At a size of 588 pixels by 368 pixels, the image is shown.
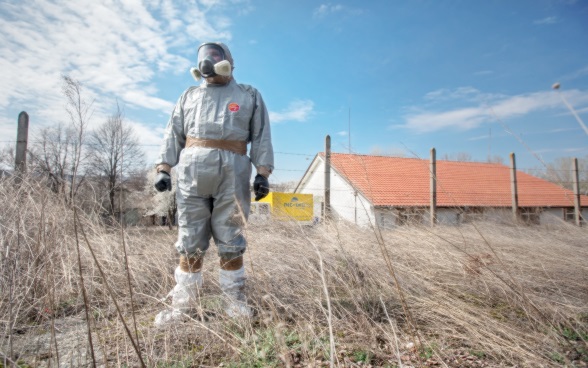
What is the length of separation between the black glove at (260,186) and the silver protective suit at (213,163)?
2.7 inches

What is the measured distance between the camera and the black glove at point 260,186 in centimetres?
236

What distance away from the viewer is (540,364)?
1.21m

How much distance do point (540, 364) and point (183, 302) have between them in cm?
188

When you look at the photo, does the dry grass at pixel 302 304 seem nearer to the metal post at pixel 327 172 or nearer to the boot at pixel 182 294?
the boot at pixel 182 294

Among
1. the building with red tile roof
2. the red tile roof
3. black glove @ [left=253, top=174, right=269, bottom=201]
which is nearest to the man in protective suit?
black glove @ [left=253, top=174, right=269, bottom=201]

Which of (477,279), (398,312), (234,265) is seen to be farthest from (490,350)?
(234,265)

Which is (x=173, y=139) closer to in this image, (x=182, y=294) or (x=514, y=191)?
(x=182, y=294)

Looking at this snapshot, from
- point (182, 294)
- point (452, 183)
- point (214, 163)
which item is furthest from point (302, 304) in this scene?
point (452, 183)

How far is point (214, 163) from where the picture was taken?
85.7 inches

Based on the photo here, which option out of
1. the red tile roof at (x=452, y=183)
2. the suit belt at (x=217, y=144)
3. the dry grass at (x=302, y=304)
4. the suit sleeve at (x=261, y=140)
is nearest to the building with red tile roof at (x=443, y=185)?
the red tile roof at (x=452, y=183)

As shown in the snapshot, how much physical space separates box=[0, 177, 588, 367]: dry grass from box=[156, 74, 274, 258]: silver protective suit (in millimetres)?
432

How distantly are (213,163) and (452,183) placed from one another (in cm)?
1804

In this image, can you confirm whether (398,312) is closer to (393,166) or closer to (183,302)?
(183,302)

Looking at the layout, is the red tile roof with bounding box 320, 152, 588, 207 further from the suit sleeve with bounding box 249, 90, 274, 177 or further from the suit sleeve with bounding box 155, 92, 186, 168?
the suit sleeve with bounding box 155, 92, 186, 168
